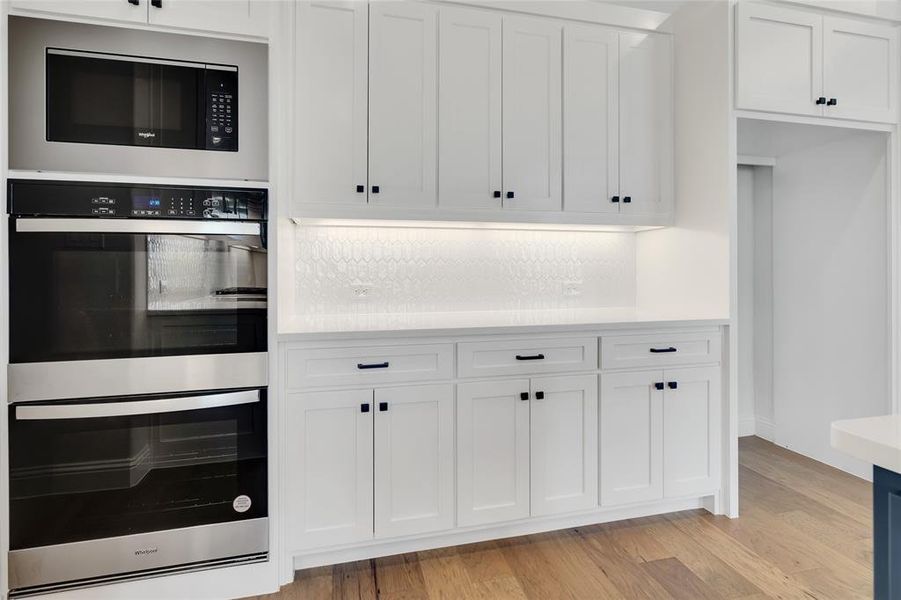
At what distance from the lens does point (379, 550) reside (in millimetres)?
2037

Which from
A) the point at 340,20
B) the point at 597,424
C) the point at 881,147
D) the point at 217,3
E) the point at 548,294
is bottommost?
the point at 597,424

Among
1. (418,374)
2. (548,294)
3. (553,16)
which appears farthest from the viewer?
(548,294)

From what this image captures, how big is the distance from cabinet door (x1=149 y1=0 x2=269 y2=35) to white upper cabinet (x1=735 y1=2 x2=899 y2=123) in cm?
218

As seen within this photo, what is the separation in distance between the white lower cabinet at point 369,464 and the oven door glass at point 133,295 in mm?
408

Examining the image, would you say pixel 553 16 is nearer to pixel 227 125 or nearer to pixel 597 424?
pixel 227 125

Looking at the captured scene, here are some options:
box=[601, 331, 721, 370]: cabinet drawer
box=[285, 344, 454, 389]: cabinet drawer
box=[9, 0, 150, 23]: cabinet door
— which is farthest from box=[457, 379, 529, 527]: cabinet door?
box=[9, 0, 150, 23]: cabinet door

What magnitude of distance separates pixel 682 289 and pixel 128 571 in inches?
109

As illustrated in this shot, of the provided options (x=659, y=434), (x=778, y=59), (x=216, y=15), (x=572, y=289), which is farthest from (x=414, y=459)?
(x=778, y=59)

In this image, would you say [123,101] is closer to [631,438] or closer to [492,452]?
[492,452]

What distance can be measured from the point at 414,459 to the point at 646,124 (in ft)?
6.88

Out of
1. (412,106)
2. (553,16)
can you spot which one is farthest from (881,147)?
(412,106)

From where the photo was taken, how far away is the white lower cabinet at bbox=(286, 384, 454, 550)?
1.88 metres

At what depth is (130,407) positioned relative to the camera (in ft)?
5.49

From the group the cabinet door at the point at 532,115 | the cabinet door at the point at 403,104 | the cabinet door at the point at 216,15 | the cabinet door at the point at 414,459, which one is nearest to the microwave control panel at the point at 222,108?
the cabinet door at the point at 216,15
